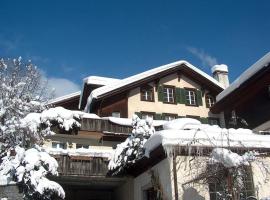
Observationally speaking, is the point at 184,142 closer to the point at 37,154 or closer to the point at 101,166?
the point at 37,154

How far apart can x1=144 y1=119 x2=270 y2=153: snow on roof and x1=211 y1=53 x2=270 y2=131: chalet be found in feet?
14.2

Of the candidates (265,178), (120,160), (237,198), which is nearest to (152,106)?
(120,160)

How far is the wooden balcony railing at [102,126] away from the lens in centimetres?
2420

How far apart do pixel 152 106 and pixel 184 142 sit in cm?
1449

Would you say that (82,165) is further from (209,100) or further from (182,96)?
(209,100)

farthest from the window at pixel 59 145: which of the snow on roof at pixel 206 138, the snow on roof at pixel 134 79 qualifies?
the snow on roof at pixel 206 138

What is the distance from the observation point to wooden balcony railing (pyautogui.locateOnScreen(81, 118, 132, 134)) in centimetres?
2420

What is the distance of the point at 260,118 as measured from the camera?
65.4 feet

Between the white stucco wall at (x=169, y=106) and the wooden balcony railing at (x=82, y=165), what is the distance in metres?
7.69

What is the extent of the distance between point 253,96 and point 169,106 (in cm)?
797

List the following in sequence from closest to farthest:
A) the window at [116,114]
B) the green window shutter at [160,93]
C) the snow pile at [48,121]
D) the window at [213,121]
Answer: the snow pile at [48,121] → the window at [116,114] → the green window shutter at [160,93] → the window at [213,121]

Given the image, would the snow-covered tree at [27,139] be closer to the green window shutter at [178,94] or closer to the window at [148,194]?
the window at [148,194]

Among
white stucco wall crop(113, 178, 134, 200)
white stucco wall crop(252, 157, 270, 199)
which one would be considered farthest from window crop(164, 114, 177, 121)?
white stucco wall crop(252, 157, 270, 199)

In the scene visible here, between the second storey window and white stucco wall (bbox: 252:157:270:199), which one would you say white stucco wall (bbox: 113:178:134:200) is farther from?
the second storey window
